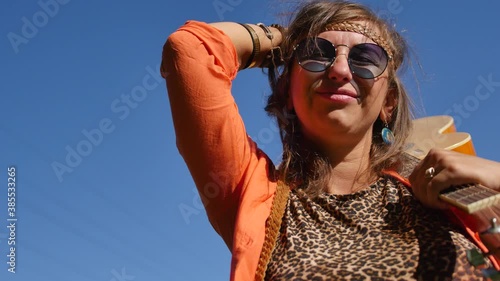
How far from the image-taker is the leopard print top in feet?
6.19

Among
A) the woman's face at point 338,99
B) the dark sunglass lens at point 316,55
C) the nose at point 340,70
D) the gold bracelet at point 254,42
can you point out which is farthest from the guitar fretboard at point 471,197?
the gold bracelet at point 254,42

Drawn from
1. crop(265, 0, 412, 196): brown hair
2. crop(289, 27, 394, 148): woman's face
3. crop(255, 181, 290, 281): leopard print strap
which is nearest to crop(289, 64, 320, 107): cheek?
crop(289, 27, 394, 148): woman's face

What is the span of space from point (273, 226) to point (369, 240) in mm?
377

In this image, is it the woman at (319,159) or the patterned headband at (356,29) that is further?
the patterned headband at (356,29)

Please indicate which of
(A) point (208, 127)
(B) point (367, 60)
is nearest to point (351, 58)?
(B) point (367, 60)

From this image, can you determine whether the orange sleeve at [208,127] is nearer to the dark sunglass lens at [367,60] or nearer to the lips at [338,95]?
the lips at [338,95]

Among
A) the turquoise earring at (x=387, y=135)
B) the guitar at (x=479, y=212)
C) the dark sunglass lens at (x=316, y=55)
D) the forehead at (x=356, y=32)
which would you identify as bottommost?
the guitar at (x=479, y=212)

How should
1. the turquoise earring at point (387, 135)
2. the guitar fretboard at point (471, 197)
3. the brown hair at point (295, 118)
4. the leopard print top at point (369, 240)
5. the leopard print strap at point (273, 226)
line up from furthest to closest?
the turquoise earring at point (387, 135) → the brown hair at point (295, 118) → the leopard print strap at point (273, 226) → the leopard print top at point (369, 240) → the guitar fretboard at point (471, 197)

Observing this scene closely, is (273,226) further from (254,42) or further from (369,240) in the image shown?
(254,42)

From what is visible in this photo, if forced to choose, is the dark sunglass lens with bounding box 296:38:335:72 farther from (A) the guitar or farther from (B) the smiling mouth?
(A) the guitar

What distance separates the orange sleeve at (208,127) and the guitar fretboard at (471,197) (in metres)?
0.80

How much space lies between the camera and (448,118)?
4637 millimetres

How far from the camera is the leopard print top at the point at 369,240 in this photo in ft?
6.19

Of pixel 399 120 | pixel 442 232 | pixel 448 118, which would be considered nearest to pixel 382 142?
pixel 399 120
